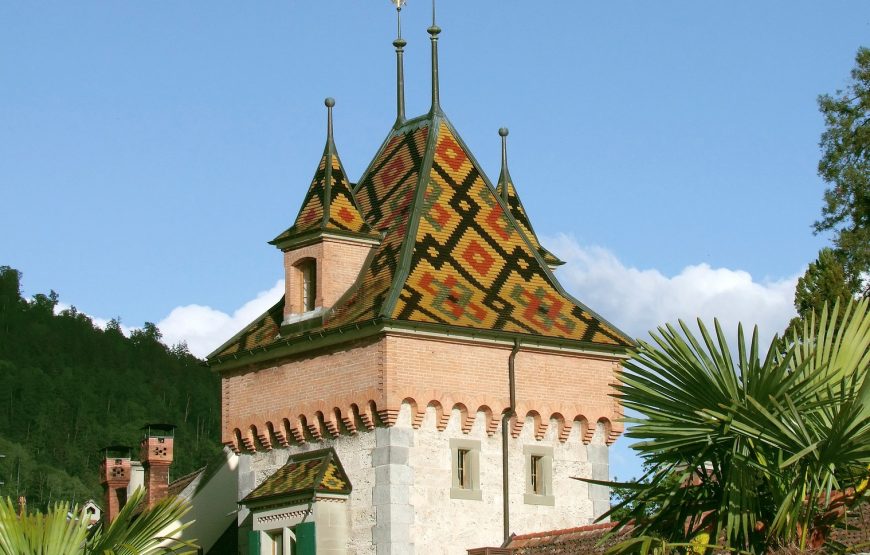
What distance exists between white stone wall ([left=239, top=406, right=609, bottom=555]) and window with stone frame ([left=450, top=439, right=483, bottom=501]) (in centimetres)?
7

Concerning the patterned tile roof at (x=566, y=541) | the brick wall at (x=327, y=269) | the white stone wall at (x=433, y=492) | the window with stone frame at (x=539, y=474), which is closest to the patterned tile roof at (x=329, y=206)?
the brick wall at (x=327, y=269)

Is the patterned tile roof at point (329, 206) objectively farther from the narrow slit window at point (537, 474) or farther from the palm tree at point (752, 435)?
the palm tree at point (752, 435)

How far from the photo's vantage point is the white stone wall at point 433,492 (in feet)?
87.7

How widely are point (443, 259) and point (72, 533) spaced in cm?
923

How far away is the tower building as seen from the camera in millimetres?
27062

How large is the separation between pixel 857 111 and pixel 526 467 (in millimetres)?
14907

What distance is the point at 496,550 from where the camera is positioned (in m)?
26.5

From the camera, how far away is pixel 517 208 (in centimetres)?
3216

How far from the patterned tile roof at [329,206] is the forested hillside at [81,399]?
8025 centimetres

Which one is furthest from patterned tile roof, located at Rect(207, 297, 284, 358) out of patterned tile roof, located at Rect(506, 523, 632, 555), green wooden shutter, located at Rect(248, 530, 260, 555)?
patterned tile roof, located at Rect(506, 523, 632, 555)

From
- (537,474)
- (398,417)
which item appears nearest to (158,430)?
(537,474)

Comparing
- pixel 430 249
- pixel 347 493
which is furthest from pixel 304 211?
pixel 347 493

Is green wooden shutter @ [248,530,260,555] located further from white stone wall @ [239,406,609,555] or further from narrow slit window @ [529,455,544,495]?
narrow slit window @ [529,455,544,495]

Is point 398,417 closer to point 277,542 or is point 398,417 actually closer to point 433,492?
point 433,492
